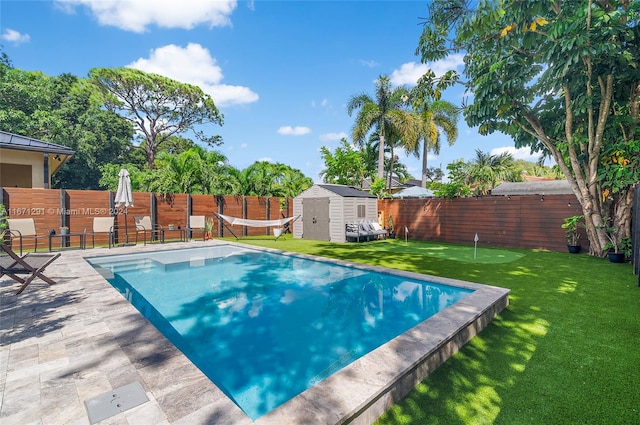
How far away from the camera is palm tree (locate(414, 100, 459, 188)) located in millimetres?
21578

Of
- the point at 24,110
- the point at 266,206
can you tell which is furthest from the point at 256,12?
the point at 24,110

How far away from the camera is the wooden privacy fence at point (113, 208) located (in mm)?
9688

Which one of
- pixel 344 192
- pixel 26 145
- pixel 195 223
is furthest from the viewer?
pixel 344 192

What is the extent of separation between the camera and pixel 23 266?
4.86m

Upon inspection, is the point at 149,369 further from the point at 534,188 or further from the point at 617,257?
the point at 534,188

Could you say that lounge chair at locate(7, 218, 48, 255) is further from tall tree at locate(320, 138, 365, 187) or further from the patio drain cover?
tall tree at locate(320, 138, 365, 187)

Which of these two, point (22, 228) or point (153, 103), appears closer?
point (22, 228)

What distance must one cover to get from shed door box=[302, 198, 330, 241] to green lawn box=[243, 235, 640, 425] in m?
8.85

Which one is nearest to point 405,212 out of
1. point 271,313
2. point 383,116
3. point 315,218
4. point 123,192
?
point 315,218

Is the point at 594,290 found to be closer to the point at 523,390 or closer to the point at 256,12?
the point at 523,390

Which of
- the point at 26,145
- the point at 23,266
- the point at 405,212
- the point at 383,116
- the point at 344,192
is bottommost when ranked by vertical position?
the point at 23,266

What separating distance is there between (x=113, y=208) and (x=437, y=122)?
21502 mm

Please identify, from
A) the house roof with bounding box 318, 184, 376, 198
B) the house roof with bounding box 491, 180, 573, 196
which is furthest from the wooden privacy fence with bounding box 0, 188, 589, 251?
the house roof with bounding box 491, 180, 573, 196

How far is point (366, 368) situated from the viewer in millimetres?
2514
